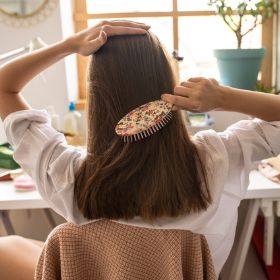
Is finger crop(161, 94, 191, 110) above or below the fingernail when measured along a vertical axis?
below

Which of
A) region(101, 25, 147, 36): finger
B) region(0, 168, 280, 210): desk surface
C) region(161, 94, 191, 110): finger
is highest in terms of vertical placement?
region(101, 25, 147, 36): finger

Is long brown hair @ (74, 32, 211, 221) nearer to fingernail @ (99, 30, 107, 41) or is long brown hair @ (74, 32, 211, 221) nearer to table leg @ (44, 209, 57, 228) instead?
fingernail @ (99, 30, 107, 41)

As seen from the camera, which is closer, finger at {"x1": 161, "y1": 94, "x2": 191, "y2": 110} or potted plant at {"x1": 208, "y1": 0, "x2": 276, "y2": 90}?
finger at {"x1": 161, "y1": 94, "x2": 191, "y2": 110}

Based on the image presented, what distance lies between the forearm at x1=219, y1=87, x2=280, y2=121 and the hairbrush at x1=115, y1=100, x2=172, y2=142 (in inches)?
5.1

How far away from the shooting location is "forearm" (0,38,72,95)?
0.88 meters

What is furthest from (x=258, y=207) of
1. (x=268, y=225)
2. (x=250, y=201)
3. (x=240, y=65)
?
(x=240, y=65)

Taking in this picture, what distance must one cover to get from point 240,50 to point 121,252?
1.27m

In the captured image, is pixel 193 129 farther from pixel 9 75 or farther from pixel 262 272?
pixel 9 75

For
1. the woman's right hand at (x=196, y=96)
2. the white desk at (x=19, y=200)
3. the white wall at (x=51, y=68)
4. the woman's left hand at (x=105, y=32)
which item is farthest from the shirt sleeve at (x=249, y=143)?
the white wall at (x=51, y=68)

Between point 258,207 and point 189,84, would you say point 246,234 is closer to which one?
point 258,207

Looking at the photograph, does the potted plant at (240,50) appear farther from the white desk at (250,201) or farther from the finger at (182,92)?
the finger at (182,92)

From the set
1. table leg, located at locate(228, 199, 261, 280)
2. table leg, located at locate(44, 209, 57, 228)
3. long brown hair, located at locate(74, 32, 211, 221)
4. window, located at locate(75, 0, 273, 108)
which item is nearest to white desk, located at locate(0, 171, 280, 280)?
table leg, located at locate(228, 199, 261, 280)

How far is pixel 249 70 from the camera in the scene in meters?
1.77

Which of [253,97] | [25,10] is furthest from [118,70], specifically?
[25,10]
